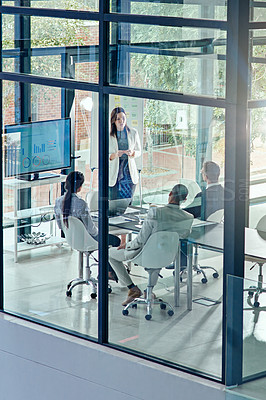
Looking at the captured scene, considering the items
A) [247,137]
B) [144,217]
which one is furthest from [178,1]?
[144,217]

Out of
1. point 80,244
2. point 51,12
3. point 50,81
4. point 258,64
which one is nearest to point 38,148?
point 50,81

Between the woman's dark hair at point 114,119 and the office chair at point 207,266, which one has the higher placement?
the woman's dark hair at point 114,119

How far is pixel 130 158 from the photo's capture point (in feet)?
21.2

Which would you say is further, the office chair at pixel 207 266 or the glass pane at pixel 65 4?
the glass pane at pixel 65 4

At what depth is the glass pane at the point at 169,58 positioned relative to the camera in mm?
5781

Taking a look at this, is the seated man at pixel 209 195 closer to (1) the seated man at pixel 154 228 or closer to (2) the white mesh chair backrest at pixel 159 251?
(1) the seated man at pixel 154 228

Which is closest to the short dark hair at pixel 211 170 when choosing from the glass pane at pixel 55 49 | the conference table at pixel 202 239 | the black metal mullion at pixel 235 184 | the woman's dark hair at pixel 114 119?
the black metal mullion at pixel 235 184

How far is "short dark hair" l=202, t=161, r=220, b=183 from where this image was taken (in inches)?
232

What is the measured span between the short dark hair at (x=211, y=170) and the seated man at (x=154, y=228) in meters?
0.26

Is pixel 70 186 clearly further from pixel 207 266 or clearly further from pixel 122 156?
pixel 207 266

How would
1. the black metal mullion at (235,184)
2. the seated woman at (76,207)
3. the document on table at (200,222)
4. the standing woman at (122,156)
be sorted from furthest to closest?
the seated woman at (76,207) < the standing woman at (122,156) < the document on table at (200,222) < the black metal mullion at (235,184)

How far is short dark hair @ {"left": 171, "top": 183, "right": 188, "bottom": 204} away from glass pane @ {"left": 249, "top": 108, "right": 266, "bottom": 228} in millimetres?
490

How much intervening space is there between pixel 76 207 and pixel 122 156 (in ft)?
2.34

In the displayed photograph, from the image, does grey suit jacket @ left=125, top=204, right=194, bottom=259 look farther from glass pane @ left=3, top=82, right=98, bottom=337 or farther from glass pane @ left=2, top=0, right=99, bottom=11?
glass pane @ left=2, top=0, right=99, bottom=11
